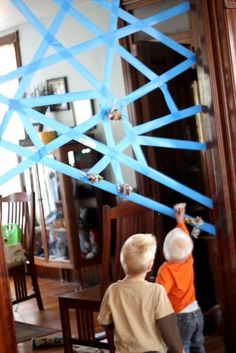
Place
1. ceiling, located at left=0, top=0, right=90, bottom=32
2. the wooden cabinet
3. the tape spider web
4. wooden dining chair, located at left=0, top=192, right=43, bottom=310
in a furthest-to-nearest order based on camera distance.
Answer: the wooden cabinet < ceiling, located at left=0, top=0, right=90, bottom=32 < wooden dining chair, located at left=0, top=192, right=43, bottom=310 < the tape spider web

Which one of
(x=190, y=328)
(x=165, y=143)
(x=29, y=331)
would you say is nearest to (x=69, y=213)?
(x=29, y=331)

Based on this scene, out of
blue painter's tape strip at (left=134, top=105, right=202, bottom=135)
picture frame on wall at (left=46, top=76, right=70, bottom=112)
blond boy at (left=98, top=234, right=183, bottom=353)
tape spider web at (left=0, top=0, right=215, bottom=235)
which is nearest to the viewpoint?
blond boy at (left=98, top=234, right=183, bottom=353)

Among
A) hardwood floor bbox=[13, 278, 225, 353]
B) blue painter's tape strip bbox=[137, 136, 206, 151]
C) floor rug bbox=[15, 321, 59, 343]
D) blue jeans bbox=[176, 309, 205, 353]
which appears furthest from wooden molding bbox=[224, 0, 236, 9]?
floor rug bbox=[15, 321, 59, 343]

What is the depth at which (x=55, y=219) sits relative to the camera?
17.6 ft

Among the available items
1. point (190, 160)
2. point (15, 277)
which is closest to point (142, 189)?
point (190, 160)

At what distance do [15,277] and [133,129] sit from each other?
1934 millimetres

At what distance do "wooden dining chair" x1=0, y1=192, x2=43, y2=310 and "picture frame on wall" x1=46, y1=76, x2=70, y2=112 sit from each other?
103cm

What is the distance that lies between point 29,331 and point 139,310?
214 cm

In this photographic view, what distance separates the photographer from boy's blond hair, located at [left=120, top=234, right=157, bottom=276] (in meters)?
2.19

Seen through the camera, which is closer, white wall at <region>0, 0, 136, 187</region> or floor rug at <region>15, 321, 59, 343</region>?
floor rug at <region>15, 321, 59, 343</region>

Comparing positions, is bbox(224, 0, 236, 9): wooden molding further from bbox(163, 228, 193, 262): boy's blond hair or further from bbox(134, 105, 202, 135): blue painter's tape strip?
bbox(163, 228, 193, 262): boy's blond hair

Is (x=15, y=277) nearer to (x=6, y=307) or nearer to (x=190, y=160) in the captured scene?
(x=190, y=160)

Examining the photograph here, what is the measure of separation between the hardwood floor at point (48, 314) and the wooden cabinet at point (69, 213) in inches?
8.5

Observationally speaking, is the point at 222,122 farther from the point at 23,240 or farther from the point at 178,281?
the point at 23,240
